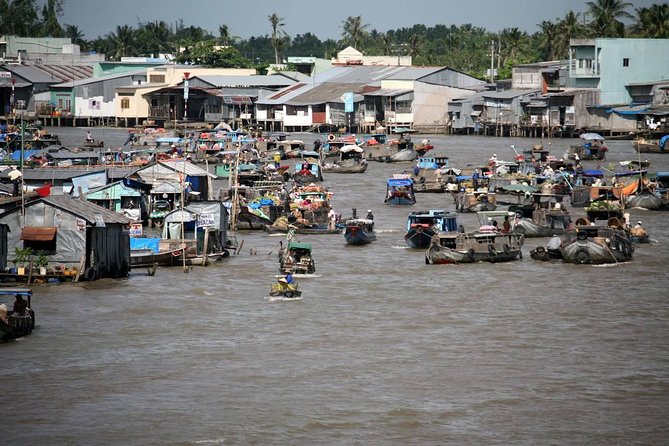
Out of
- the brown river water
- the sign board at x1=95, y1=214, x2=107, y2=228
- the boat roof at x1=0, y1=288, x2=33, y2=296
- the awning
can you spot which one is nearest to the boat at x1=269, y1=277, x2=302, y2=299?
the brown river water

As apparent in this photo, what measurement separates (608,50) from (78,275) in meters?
58.5

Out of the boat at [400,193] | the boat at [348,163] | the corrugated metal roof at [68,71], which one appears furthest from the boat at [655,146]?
the corrugated metal roof at [68,71]

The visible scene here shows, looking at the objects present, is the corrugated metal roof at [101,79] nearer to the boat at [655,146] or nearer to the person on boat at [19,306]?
the boat at [655,146]

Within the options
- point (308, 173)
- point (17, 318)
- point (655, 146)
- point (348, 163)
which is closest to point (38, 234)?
point (17, 318)

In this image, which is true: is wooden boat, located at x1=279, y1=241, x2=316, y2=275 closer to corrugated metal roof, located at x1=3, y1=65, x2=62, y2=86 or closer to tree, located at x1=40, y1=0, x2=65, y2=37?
corrugated metal roof, located at x1=3, y1=65, x2=62, y2=86

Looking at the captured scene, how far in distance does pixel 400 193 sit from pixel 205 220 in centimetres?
1506

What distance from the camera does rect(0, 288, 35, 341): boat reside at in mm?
23873

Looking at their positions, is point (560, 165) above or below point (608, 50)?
below

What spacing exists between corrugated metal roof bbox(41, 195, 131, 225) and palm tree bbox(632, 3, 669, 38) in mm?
69730

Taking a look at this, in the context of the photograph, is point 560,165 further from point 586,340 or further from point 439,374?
point 439,374

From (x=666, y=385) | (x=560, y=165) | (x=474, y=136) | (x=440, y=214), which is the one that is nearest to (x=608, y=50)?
(x=474, y=136)

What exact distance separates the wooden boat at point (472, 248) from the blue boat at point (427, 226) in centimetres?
175

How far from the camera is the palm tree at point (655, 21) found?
302 ft

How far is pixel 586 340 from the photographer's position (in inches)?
999
